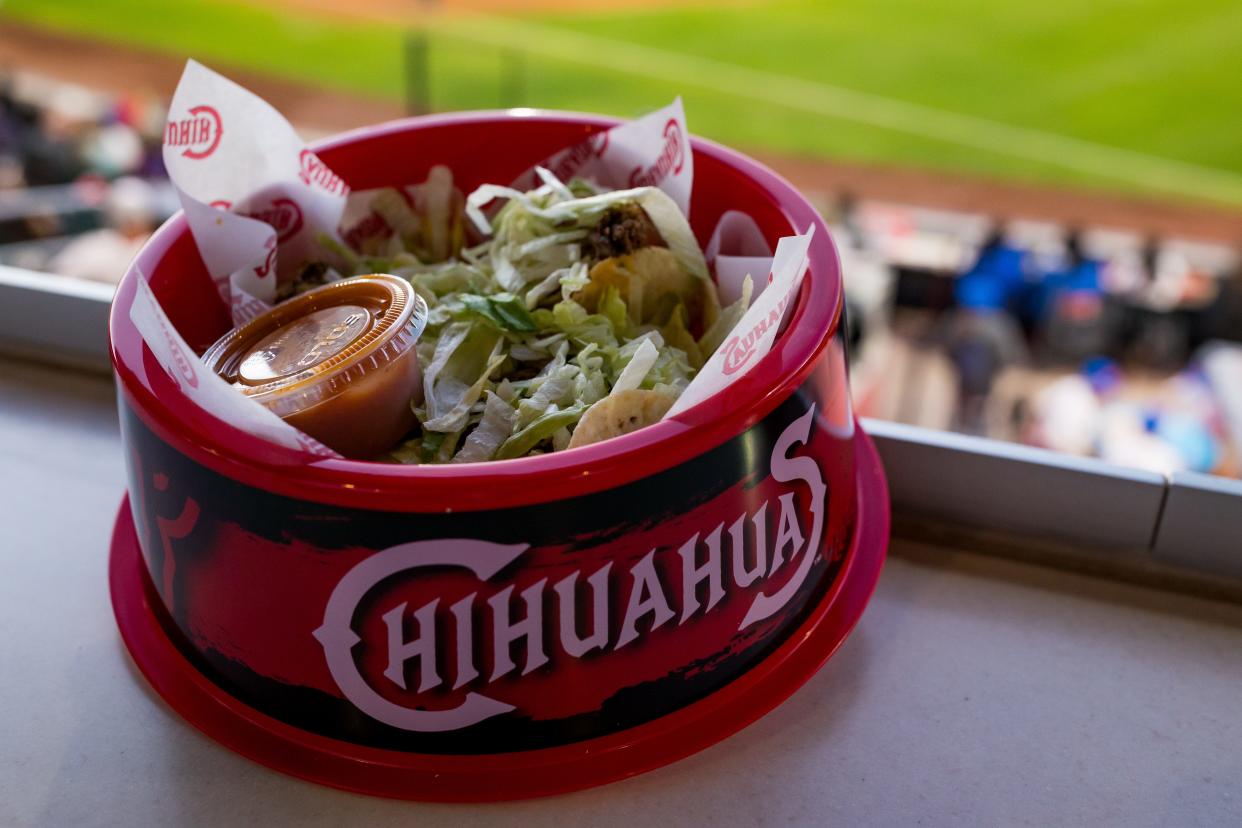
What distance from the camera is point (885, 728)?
0.86 meters

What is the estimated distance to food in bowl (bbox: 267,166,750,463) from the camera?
875mm

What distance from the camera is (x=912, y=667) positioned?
92 centimetres

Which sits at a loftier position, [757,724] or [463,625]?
[463,625]

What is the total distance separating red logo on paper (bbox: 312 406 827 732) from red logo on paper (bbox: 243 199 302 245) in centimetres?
51

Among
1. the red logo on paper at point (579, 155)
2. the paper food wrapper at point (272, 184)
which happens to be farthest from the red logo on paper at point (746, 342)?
the red logo on paper at point (579, 155)

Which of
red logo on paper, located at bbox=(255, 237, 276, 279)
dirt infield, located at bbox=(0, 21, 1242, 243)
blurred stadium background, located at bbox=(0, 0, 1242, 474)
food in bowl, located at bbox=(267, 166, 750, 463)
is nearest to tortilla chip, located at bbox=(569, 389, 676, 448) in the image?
food in bowl, located at bbox=(267, 166, 750, 463)

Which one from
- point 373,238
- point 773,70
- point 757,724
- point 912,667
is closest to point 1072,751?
point 912,667

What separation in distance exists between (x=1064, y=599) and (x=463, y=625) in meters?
0.58

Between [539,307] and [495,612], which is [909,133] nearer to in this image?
[539,307]

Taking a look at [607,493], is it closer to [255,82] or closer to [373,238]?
[373,238]

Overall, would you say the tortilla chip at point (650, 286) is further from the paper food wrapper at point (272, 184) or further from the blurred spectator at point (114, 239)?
the blurred spectator at point (114, 239)

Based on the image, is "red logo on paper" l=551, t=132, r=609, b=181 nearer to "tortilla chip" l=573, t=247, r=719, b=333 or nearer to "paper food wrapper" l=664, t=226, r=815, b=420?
"tortilla chip" l=573, t=247, r=719, b=333

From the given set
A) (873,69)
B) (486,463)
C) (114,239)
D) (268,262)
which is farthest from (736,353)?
(873,69)

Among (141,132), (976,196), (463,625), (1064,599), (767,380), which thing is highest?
(767,380)
